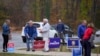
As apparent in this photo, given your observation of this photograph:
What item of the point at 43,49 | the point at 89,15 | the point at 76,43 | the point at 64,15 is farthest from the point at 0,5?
the point at 76,43

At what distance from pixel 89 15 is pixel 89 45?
42426 mm

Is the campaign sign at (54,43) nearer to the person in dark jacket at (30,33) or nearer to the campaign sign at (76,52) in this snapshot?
the person in dark jacket at (30,33)

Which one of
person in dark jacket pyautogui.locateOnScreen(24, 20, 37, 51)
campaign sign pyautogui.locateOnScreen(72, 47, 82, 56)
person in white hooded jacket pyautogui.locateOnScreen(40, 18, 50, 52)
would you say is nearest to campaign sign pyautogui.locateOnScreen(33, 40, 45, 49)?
person in dark jacket pyautogui.locateOnScreen(24, 20, 37, 51)

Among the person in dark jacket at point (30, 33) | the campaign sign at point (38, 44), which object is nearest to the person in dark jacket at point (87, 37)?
the campaign sign at point (38, 44)

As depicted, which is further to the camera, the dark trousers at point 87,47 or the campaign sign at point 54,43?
the campaign sign at point 54,43

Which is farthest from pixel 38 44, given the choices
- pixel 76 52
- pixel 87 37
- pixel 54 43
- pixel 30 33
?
pixel 87 37

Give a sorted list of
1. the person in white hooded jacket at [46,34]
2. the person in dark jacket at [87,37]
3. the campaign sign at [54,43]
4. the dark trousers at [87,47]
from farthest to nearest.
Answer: the campaign sign at [54,43], the person in white hooded jacket at [46,34], the dark trousers at [87,47], the person in dark jacket at [87,37]

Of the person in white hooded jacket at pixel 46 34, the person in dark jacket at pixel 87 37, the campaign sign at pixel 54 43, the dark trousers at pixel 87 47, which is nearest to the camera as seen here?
the person in dark jacket at pixel 87 37

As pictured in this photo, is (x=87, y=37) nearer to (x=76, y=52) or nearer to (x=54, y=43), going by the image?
(x=76, y=52)

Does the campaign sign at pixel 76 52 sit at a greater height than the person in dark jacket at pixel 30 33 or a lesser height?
lesser

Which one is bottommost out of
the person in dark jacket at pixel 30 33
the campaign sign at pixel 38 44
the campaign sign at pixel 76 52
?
the campaign sign at pixel 76 52

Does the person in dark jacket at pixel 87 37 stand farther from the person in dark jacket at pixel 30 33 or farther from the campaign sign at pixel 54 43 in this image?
the person in dark jacket at pixel 30 33

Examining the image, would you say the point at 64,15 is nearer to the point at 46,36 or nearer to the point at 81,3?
the point at 81,3

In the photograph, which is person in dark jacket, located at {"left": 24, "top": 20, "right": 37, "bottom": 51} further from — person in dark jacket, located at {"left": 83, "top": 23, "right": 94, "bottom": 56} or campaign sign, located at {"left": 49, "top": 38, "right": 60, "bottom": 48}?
person in dark jacket, located at {"left": 83, "top": 23, "right": 94, "bottom": 56}
